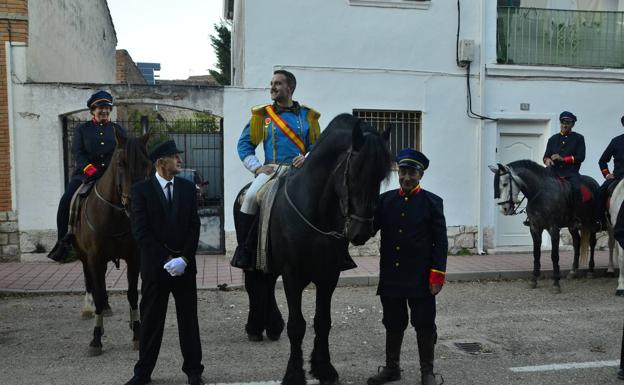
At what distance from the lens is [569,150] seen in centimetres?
924

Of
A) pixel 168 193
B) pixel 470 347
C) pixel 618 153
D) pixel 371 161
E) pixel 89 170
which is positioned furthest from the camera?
pixel 618 153

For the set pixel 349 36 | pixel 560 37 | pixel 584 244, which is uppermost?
pixel 560 37

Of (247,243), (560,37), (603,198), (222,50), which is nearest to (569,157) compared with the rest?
(603,198)

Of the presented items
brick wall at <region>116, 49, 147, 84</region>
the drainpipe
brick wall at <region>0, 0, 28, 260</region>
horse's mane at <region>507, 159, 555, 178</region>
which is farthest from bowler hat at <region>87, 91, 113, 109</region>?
brick wall at <region>116, 49, 147, 84</region>

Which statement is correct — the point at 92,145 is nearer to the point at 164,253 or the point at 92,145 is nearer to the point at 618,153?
the point at 164,253

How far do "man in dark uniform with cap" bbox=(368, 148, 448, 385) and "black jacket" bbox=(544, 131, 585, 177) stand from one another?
5.84 meters

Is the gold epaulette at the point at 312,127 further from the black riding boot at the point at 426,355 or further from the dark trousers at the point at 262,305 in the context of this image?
the black riding boot at the point at 426,355

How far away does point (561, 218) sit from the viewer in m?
8.82

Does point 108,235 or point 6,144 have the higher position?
point 6,144

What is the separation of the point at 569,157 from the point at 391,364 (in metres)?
6.22

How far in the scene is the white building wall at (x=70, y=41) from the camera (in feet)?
36.2

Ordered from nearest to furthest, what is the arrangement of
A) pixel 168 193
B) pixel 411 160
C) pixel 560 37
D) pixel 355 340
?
pixel 411 160 < pixel 168 193 < pixel 355 340 < pixel 560 37

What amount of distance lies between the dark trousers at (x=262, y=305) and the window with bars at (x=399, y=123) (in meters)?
6.08

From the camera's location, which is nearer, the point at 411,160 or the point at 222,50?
the point at 411,160
